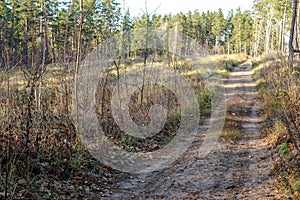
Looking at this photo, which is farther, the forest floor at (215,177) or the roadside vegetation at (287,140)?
the forest floor at (215,177)

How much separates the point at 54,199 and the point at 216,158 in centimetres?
374

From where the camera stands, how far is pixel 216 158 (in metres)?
7.10

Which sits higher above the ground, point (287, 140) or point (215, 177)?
point (287, 140)

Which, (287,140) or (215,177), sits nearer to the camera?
(215,177)

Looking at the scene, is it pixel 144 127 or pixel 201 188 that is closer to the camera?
pixel 201 188

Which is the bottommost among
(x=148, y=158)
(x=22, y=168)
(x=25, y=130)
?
(x=148, y=158)

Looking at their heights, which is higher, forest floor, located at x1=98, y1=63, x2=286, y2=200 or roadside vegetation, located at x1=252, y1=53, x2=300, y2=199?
roadside vegetation, located at x1=252, y1=53, x2=300, y2=199

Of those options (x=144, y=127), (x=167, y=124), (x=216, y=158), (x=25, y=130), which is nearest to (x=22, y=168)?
(x=25, y=130)

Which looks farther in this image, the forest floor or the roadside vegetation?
the forest floor

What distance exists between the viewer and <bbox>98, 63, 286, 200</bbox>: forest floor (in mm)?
5273

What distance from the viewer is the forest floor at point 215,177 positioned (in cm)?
527

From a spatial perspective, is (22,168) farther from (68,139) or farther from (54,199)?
(68,139)

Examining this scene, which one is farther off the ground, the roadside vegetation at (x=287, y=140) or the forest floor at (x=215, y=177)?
the roadside vegetation at (x=287, y=140)

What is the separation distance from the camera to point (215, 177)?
5973 mm
